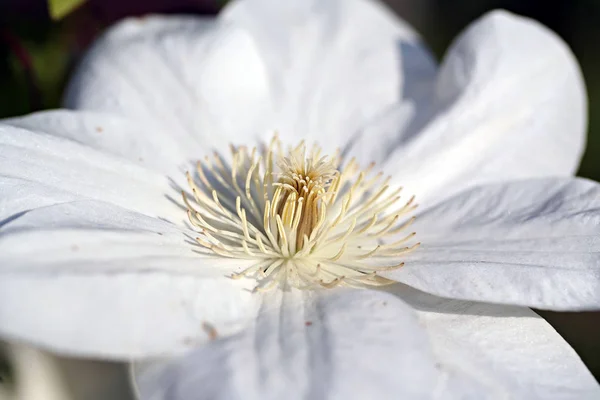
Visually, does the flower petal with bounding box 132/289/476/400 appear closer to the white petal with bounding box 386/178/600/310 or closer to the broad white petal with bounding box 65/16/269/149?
the white petal with bounding box 386/178/600/310

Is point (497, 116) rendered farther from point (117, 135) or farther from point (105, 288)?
point (105, 288)

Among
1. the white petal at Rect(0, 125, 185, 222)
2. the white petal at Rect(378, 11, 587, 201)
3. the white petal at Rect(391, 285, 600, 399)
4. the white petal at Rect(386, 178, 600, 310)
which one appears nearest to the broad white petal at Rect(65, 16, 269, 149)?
the white petal at Rect(0, 125, 185, 222)

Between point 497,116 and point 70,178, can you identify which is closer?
point 70,178

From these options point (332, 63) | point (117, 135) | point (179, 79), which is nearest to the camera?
point (117, 135)

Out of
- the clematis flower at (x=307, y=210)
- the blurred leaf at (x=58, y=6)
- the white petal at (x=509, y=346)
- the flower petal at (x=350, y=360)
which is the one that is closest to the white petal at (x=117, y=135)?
the clematis flower at (x=307, y=210)

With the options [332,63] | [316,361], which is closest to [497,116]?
[332,63]

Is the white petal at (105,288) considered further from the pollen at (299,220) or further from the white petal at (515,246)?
the white petal at (515,246)
